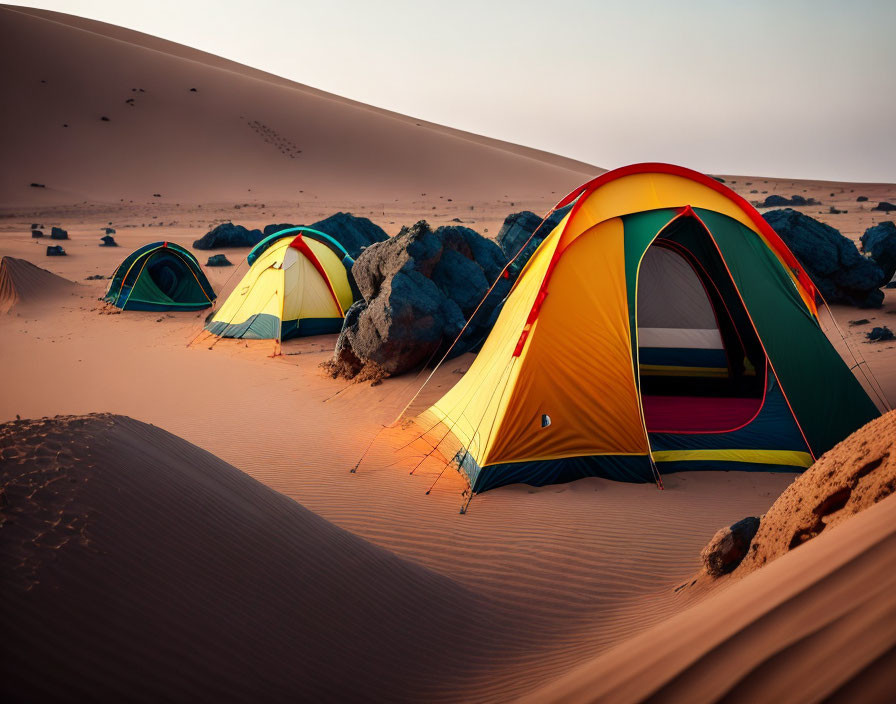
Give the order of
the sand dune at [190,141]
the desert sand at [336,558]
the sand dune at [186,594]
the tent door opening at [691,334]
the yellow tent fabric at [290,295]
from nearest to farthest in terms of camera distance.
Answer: the desert sand at [336,558], the sand dune at [186,594], the tent door opening at [691,334], the yellow tent fabric at [290,295], the sand dune at [190,141]

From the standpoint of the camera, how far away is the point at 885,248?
15891mm

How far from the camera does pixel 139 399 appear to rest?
34.7 ft

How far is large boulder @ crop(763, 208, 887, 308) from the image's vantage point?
46.4ft

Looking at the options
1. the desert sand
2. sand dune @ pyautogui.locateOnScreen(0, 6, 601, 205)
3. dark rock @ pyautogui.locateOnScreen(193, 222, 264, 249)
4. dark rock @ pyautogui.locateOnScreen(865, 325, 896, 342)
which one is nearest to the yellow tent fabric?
the desert sand

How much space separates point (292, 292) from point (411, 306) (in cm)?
504

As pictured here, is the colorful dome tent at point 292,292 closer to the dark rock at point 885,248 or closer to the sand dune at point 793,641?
the sand dune at point 793,641

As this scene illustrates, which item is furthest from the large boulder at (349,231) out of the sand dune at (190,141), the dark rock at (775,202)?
the sand dune at (190,141)

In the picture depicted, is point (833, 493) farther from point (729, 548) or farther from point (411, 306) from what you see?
point (411, 306)

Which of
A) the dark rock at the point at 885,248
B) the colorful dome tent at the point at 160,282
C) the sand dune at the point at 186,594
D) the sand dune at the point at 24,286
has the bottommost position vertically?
the sand dune at the point at 24,286

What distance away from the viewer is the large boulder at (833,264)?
46.4 ft

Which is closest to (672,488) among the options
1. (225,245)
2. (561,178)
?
(225,245)

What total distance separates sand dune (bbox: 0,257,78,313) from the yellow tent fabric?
7.83 metres

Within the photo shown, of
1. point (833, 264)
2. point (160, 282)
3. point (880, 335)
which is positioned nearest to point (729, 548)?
point (880, 335)

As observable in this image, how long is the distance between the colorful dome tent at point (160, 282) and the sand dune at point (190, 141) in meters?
33.6
